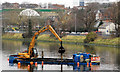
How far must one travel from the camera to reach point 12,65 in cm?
7356

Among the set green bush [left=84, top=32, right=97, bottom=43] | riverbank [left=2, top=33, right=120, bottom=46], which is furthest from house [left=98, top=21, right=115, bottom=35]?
green bush [left=84, top=32, right=97, bottom=43]

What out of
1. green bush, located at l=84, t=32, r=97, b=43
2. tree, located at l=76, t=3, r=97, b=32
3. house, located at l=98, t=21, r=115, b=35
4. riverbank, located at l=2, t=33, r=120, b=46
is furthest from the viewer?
tree, located at l=76, t=3, r=97, b=32

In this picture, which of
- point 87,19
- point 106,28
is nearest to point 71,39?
point 106,28

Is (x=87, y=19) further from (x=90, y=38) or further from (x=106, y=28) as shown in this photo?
(x=90, y=38)

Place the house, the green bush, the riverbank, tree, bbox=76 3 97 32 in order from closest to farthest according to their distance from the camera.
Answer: the riverbank < the green bush < the house < tree, bbox=76 3 97 32

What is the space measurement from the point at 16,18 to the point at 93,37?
69927 mm

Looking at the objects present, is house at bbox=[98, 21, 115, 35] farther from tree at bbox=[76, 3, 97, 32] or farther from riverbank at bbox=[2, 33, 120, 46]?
riverbank at bbox=[2, 33, 120, 46]

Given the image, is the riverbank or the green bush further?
the green bush

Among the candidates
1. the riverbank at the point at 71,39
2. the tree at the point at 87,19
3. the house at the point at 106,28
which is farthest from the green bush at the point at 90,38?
the tree at the point at 87,19

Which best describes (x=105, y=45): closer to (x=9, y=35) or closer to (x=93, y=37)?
(x=93, y=37)

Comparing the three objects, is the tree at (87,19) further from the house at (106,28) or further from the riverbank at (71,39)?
the riverbank at (71,39)

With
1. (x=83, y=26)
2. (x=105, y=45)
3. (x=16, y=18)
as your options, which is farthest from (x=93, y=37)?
(x=16, y=18)

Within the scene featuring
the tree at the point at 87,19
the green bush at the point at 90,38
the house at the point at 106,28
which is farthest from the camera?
the tree at the point at 87,19

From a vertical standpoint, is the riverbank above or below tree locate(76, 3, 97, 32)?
below
